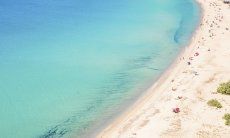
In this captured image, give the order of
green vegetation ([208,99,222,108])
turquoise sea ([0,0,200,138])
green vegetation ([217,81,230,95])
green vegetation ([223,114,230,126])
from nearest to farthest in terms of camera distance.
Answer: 1. green vegetation ([223,114,230,126])
2. green vegetation ([208,99,222,108])
3. turquoise sea ([0,0,200,138])
4. green vegetation ([217,81,230,95])

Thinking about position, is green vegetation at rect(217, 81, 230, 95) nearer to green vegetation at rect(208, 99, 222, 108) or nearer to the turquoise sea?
green vegetation at rect(208, 99, 222, 108)

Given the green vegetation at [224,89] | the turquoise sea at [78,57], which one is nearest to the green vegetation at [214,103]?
the green vegetation at [224,89]

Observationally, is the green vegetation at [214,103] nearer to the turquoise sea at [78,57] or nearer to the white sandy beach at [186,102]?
the white sandy beach at [186,102]

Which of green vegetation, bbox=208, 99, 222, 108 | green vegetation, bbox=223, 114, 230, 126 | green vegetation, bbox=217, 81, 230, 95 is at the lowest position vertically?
green vegetation, bbox=223, 114, 230, 126

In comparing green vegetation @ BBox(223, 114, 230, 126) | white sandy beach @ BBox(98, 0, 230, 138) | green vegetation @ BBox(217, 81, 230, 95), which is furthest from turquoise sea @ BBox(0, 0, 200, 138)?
green vegetation @ BBox(223, 114, 230, 126)

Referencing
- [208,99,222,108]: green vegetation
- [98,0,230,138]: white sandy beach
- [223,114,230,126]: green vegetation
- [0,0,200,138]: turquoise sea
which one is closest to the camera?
[98,0,230,138]: white sandy beach

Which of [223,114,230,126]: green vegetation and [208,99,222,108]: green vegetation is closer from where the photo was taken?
[223,114,230,126]: green vegetation
